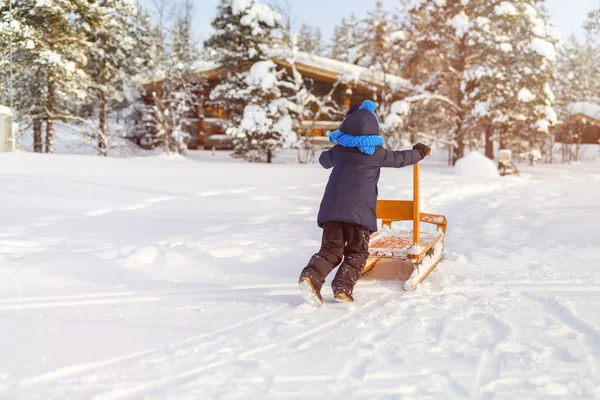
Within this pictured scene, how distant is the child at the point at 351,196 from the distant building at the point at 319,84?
19.4 m

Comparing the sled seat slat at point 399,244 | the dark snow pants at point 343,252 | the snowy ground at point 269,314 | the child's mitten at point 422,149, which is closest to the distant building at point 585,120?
the snowy ground at point 269,314

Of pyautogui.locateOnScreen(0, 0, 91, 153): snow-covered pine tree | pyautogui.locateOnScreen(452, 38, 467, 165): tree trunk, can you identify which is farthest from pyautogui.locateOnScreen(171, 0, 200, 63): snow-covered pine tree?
pyautogui.locateOnScreen(452, 38, 467, 165): tree trunk

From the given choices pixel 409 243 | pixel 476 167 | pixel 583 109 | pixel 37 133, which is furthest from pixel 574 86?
pixel 409 243

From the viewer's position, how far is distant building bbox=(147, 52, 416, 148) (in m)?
25.7

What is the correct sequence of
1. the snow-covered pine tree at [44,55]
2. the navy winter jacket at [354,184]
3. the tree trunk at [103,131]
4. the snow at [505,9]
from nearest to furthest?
the navy winter jacket at [354,184] → the snow-covered pine tree at [44,55] → the snow at [505,9] → the tree trunk at [103,131]

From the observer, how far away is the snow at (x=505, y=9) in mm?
21672

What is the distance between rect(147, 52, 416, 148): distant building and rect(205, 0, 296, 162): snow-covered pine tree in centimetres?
111

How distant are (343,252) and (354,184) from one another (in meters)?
0.59

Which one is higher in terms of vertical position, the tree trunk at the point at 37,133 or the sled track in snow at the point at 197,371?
the tree trunk at the point at 37,133

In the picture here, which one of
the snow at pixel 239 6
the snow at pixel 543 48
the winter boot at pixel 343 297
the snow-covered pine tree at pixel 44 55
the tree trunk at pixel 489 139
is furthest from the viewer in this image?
the tree trunk at pixel 489 139

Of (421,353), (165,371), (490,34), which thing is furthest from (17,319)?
(490,34)

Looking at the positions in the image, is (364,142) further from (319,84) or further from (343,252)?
(319,84)

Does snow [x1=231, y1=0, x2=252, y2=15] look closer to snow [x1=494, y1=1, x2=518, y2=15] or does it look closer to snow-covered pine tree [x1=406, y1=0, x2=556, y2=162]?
snow-covered pine tree [x1=406, y1=0, x2=556, y2=162]

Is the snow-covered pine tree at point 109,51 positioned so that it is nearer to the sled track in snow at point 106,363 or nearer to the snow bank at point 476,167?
the snow bank at point 476,167
